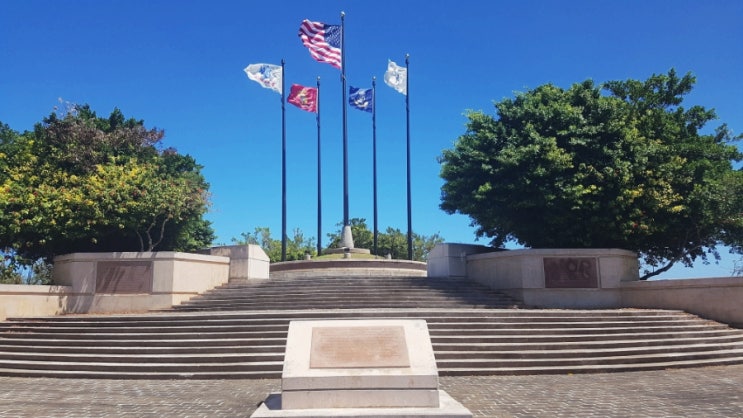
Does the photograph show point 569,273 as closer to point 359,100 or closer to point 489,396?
point 489,396

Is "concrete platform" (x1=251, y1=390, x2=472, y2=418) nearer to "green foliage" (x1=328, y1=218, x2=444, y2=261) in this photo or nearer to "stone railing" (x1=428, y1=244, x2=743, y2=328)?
"stone railing" (x1=428, y1=244, x2=743, y2=328)

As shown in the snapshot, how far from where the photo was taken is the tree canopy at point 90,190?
18250mm

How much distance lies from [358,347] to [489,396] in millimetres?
2817

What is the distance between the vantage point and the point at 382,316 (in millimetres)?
13641

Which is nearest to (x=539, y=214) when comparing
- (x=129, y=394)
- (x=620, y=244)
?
(x=620, y=244)

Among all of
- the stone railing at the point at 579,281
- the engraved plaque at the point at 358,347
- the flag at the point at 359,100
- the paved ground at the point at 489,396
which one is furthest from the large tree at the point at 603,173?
the flag at the point at 359,100

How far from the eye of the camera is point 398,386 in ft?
21.9

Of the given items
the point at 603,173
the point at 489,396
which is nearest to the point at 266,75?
the point at 603,173

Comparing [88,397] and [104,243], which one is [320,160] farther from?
[88,397]

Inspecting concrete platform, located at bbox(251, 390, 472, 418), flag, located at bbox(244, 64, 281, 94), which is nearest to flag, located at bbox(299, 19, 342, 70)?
flag, located at bbox(244, 64, 281, 94)

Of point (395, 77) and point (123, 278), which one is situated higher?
point (395, 77)

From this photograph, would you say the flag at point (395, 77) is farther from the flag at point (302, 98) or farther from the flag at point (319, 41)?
the flag at point (302, 98)

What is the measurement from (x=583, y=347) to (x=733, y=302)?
272 inches

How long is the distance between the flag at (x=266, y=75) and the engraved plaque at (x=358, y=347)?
2734cm
